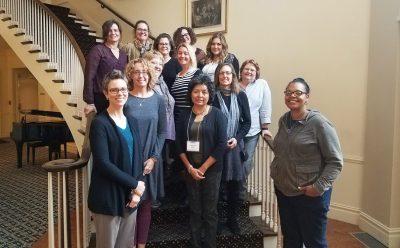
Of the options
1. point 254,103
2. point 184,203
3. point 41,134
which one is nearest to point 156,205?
point 184,203

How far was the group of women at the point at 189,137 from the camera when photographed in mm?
1989

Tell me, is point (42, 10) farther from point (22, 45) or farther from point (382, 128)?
point (382, 128)

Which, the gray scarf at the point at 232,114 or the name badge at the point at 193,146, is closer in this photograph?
the name badge at the point at 193,146

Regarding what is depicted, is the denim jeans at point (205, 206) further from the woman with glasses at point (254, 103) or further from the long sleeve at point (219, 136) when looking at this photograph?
the woman with glasses at point (254, 103)

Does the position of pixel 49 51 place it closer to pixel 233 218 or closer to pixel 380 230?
pixel 233 218

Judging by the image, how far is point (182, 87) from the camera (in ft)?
9.05

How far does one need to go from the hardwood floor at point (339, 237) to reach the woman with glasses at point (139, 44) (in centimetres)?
185

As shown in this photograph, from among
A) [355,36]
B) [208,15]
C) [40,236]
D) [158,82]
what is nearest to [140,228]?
[158,82]

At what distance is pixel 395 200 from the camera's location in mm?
3396

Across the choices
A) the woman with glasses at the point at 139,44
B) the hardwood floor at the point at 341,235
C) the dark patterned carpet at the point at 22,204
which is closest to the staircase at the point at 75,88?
the hardwood floor at the point at 341,235

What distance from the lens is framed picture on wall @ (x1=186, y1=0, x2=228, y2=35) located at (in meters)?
4.81

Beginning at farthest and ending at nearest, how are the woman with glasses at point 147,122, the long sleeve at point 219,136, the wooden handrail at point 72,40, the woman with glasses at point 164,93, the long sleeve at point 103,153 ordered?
the wooden handrail at point 72,40
the woman with glasses at point 164,93
the long sleeve at point 219,136
the woman with glasses at point 147,122
the long sleeve at point 103,153

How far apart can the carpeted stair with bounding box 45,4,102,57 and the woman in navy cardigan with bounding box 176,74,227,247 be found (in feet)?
12.7

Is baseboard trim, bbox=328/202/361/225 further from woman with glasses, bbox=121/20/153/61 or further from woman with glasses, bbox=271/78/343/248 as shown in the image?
woman with glasses, bbox=121/20/153/61
